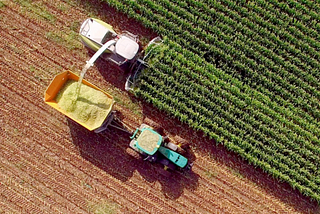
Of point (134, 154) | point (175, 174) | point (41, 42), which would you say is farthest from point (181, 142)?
point (41, 42)

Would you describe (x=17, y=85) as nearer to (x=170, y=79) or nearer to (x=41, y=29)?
(x=41, y=29)

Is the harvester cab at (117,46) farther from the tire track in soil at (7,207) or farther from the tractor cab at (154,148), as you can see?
the tire track in soil at (7,207)

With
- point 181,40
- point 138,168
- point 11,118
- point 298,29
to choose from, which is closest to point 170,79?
point 181,40

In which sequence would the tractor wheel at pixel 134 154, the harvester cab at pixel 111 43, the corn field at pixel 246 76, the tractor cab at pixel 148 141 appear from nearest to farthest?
the tractor cab at pixel 148 141, the harvester cab at pixel 111 43, the tractor wheel at pixel 134 154, the corn field at pixel 246 76

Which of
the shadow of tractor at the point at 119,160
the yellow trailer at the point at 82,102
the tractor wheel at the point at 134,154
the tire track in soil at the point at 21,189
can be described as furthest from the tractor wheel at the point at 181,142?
the tire track in soil at the point at 21,189

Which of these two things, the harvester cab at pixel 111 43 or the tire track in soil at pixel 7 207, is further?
the tire track in soil at pixel 7 207

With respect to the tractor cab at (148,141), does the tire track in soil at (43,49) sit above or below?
above
